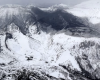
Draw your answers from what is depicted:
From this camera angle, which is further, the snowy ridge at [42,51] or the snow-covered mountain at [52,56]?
the snowy ridge at [42,51]

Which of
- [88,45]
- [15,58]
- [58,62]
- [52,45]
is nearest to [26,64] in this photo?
[15,58]

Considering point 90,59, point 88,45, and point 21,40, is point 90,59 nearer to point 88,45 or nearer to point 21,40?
point 88,45

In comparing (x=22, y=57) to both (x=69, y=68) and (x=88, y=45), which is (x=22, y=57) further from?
(x=88, y=45)

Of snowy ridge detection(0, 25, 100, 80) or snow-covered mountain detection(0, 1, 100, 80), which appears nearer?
snow-covered mountain detection(0, 1, 100, 80)

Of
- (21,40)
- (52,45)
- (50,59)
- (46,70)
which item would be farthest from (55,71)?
(21,40)

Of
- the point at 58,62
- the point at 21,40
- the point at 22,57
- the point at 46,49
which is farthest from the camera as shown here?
the point at 21,40

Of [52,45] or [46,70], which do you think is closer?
[46,70]

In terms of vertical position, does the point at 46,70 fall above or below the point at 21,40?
below

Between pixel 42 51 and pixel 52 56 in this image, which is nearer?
pixel 52 56

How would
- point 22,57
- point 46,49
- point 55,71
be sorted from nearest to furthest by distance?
point 55,71, point 22,57, point 46,49

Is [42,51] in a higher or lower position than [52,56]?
higher
